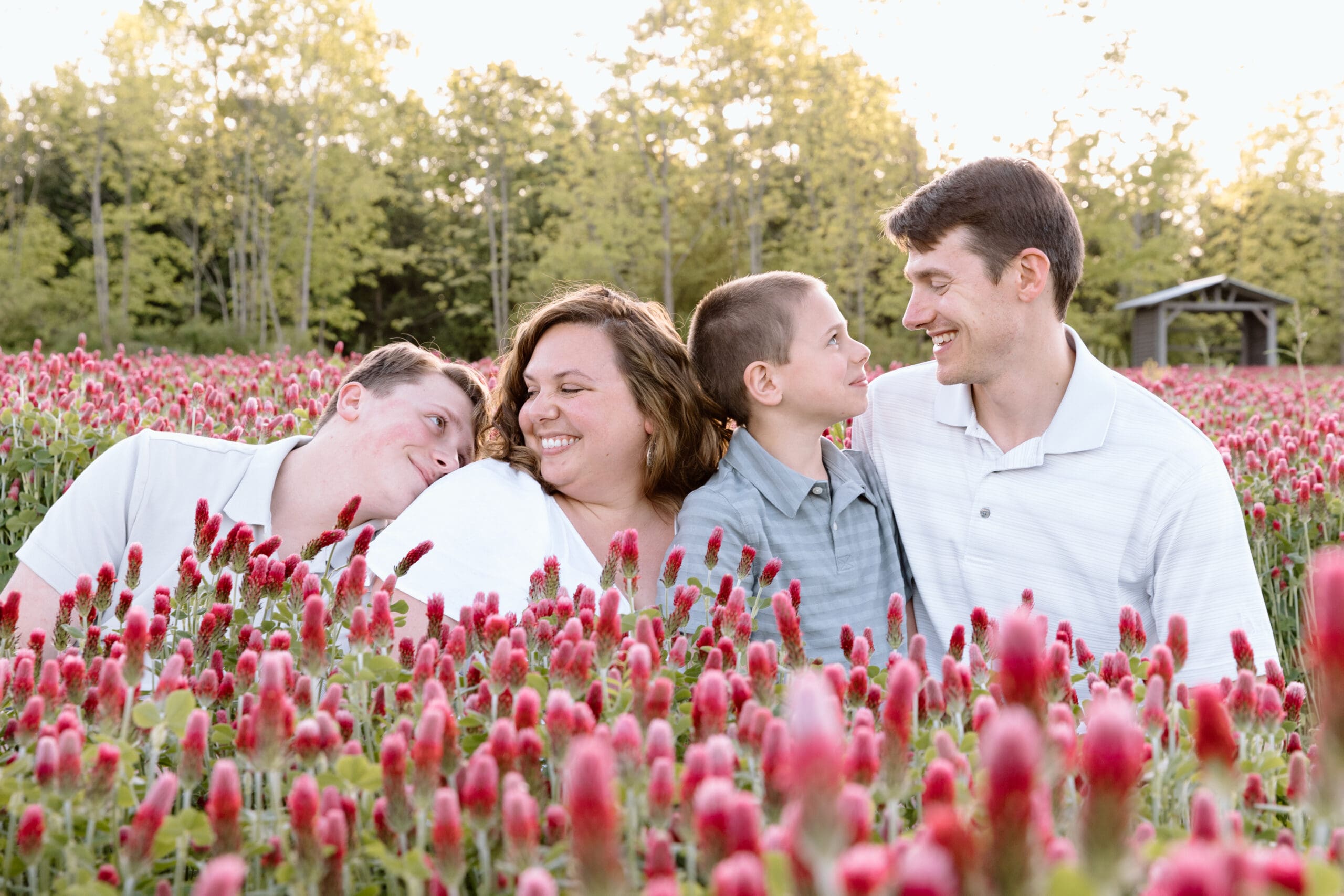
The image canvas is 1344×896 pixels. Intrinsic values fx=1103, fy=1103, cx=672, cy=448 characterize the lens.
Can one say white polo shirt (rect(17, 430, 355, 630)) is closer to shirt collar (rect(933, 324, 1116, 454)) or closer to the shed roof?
shirt collar (rect(933, 324, 1116, 454))

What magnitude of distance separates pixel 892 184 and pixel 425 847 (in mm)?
35596

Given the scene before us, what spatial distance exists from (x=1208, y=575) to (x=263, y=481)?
3407mm

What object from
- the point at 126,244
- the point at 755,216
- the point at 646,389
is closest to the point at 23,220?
the point at 126,244

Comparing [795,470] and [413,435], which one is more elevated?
[413,435]

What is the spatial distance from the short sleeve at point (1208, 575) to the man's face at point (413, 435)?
2.73 m

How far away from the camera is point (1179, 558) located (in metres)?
3.92

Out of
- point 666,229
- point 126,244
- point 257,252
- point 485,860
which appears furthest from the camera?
point 257,252

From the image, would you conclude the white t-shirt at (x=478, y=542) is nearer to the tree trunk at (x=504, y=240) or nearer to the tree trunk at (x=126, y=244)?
the tree trunk at (x=504, y=240)

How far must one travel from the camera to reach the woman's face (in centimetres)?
421

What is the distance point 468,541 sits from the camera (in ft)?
12.3

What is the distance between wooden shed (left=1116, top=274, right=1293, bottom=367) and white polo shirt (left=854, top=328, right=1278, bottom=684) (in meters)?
36.8

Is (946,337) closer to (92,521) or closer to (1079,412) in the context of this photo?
(1079,412)

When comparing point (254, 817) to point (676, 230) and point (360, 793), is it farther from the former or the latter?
point (676, 230)

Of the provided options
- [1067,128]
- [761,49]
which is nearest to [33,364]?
[761,49]
